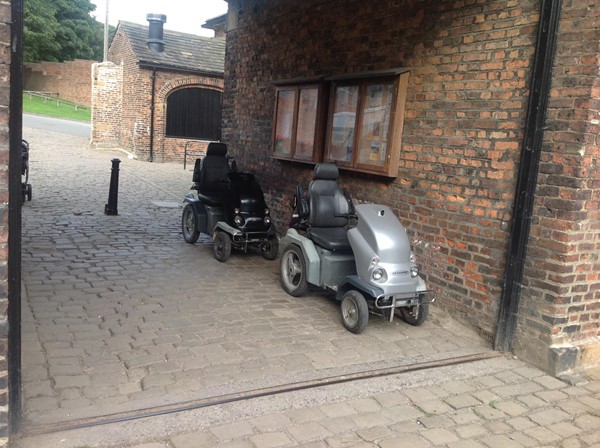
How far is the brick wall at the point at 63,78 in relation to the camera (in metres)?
47.0

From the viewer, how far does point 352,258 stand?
5707 mm

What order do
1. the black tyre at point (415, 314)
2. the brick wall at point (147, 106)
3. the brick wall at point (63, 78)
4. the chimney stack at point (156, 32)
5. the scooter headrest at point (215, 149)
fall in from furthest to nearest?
1. the brick wall at point (63, 78)
2. the chimney stack at point (156, 32)
3. the brick wall at point (147, 106)
4. the scooter headrest at point (215, 149)
5. the black tyre at point (415, 314)

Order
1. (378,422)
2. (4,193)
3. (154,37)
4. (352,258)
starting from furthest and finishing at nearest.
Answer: (154,37)
(352,258)
(378,422)
(4,193)

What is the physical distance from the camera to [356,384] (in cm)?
412

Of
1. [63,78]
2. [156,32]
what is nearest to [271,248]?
[156,32]

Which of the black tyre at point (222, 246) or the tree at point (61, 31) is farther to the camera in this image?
the tree at point (61, 31)

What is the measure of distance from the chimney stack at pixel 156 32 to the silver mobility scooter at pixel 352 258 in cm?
1984

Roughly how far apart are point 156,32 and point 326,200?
68.2 feet

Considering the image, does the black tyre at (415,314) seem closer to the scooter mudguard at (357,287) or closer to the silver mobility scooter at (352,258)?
the silver mobility scooter at (352,258)

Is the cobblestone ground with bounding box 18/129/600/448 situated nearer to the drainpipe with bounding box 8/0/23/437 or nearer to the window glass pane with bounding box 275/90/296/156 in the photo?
the drainpipe with bounding box 8/0/23/437

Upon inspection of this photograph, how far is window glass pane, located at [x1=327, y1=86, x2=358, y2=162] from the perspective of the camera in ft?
22.5

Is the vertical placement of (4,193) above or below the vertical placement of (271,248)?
above

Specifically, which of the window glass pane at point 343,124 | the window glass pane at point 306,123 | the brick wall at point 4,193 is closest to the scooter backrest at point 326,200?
the window glass pane at point 343,124

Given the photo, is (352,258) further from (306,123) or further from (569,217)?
(306,123)
